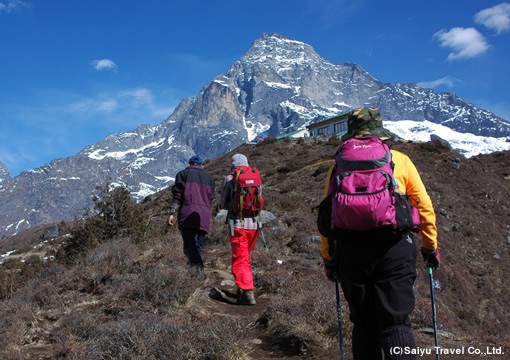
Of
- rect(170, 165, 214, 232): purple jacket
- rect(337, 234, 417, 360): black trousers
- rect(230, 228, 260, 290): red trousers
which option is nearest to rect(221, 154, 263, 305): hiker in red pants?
rect(230, 228, 260, 290): red trousers

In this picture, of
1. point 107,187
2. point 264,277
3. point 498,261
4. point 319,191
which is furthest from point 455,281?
point 107,187

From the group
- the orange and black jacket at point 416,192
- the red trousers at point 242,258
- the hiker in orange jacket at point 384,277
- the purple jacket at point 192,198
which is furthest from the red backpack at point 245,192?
the orange and black jacket at point 416,192

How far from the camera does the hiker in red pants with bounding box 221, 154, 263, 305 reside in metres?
6.53

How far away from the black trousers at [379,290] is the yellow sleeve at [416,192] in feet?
0.70

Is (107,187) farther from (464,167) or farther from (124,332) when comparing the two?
(464,167)

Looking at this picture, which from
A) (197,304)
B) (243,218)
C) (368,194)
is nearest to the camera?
(368,194)

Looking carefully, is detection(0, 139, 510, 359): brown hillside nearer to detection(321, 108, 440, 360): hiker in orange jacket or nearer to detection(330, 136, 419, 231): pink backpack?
detection(321, 108, 440, 360): hiker in orange jacket

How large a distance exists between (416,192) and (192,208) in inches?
167

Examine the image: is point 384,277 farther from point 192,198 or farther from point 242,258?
point 192,198

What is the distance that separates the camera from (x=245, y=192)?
661 centimetres

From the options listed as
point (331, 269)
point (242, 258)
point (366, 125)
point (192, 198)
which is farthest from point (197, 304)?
point (366, 125)

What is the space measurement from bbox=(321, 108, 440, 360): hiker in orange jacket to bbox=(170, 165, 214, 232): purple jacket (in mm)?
3930

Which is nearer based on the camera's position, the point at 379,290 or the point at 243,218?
the point at 379,290

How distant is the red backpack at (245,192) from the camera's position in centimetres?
656
